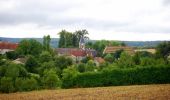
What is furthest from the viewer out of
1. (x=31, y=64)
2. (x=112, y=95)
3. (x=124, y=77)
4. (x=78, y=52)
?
(x=78, y=52)

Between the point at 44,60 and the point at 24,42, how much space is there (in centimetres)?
2653

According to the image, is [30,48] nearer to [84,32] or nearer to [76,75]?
[84,32]

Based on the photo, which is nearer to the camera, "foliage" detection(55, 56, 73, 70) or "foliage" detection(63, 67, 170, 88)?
"foliage" detection(63, 67, 170, 88)

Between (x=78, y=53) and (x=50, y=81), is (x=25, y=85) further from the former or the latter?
(x=78, y=53)

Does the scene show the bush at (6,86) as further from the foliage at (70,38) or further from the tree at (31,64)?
the foliage at (70,38)

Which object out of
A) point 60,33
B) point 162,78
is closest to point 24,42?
point 60,33

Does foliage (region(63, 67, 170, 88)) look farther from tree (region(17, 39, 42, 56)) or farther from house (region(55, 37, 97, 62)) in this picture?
house (region(55, 37, 97, 62))

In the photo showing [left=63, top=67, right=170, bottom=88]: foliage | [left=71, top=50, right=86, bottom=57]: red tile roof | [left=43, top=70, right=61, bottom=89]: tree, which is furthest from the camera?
[left=71, top=50, right=86, bottom=57]: red tile roof

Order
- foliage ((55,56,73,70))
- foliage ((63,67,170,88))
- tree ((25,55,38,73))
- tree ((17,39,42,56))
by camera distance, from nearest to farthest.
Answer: foliage ((63,67,170,88))
tree ((25,55,38,73))
foliage ((55,56,73,70))
tree ((17,39,42,56))

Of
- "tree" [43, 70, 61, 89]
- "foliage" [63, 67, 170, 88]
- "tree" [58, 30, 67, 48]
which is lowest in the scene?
"tree" [43, 70, 61, 89]

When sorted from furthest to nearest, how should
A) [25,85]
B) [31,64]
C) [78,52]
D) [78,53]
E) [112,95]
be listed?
1. [78,53]
2. [78,52]
3. [31,64]
4. [25,85]
5. [112,95]

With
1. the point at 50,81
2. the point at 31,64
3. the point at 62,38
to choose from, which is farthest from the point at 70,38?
the point at 50,81

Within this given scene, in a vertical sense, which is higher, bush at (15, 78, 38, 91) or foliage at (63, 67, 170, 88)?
foliage at (63, 67, 170, 88)

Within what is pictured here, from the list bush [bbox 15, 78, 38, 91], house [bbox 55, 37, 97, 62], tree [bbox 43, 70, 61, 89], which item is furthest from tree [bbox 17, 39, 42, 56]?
bush [bbox 15, 78, 38, 91]
